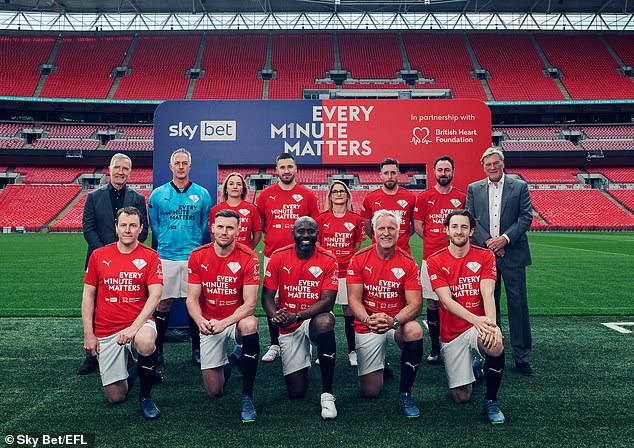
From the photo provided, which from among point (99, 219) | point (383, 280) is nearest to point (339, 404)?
point (383, 280)

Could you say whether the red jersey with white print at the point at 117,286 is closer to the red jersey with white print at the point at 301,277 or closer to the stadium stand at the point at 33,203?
the red jersey with white print at the point at 301,277

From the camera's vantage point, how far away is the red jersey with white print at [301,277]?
12.8 ft

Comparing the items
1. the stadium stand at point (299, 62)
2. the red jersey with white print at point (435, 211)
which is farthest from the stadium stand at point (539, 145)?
the red jersey with white print at point (435, 211)

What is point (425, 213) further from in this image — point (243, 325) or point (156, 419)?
point (156, 419)

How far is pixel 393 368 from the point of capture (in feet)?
14.9

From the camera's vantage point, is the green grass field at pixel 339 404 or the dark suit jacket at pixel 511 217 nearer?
the green grass field at pixel 339 404

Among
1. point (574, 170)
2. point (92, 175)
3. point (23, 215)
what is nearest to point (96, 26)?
point (92, 175)

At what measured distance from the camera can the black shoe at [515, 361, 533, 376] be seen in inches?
167

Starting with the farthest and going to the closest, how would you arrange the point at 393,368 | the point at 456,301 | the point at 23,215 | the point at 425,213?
the point at 23,215
the point at 425,213
the point at 393,368
the point at 456,301

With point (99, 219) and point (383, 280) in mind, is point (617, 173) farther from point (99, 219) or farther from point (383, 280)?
point (99, 219)

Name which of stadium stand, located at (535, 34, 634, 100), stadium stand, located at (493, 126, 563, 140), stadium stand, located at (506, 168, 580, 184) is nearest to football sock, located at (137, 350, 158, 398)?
stadium stand, located at (506, 168, 580, 184)

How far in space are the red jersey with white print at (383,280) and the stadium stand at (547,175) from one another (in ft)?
106

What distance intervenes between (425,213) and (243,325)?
2.52 metres

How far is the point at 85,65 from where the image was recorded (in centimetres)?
3734
